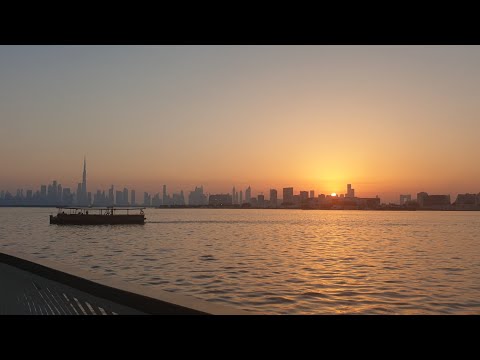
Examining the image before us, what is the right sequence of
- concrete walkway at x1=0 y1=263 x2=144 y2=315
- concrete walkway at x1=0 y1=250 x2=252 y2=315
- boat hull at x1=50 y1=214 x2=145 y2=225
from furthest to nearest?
boat hull at x1=50 y1=214 x2=145 y2=225
concrete walkway at x1=0 y1=263 x2=144 y2=315
concrete walkway at x1=0 y1=250 x2=252 y2=315

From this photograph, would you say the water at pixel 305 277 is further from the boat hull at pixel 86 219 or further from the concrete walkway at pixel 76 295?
the boat hull at pixel 86 219

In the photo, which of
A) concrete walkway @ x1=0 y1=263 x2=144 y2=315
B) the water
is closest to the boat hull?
the water

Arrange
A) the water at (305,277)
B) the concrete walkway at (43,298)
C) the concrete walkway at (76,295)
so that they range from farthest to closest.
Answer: the water at (305,277) → the concrete walkway at (43,298) → the concrete walkway at (76,295)

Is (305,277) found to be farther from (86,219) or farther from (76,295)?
(86,219)

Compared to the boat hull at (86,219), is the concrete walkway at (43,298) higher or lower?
higher

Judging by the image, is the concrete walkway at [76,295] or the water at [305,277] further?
the water at [305,277]

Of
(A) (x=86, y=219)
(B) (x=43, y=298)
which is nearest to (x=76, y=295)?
(B) (x=43, y=298)

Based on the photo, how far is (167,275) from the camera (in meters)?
27.3

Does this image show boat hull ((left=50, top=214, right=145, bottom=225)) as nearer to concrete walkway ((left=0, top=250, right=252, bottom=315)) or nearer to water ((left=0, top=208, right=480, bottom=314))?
water ((left=0, top=208, right=480, bottom=314))

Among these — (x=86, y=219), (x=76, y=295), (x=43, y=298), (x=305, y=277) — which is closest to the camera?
(x=76, y=295)

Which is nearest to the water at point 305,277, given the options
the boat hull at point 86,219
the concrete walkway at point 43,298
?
the concrete walkway at point 43,298
